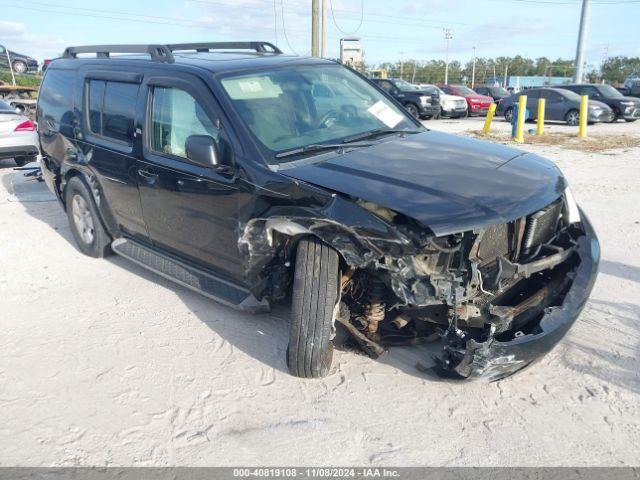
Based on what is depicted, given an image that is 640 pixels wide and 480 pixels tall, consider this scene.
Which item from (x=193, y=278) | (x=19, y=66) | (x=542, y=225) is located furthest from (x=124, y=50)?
(x=19, y=66)

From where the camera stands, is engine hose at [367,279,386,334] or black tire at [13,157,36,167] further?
black tire at [13,157,36,167]

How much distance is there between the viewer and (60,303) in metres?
4.68

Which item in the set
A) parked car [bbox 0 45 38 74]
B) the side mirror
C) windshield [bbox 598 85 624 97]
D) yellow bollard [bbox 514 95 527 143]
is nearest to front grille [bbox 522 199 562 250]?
the side mirror

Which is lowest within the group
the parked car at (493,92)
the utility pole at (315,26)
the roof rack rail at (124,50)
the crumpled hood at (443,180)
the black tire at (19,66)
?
the parked car at (493,92)

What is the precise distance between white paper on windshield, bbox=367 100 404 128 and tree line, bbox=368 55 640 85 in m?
59.6

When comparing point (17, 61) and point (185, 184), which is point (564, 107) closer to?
point (185, 184)

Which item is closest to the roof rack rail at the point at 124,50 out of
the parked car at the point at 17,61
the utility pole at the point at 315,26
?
the utility pole at the point at 315,26

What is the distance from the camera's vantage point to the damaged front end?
289cm

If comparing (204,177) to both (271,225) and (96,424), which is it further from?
(96,424)

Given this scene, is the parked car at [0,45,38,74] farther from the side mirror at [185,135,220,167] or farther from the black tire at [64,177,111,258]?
the side mirror at [185,135,220,167]

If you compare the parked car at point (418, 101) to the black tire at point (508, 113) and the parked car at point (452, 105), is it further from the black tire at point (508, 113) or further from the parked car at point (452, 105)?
the black tire at point (508, 113)

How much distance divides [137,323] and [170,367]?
787 millimetres

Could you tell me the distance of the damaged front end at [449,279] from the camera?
2887mm

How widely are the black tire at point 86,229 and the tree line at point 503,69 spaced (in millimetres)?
59667
